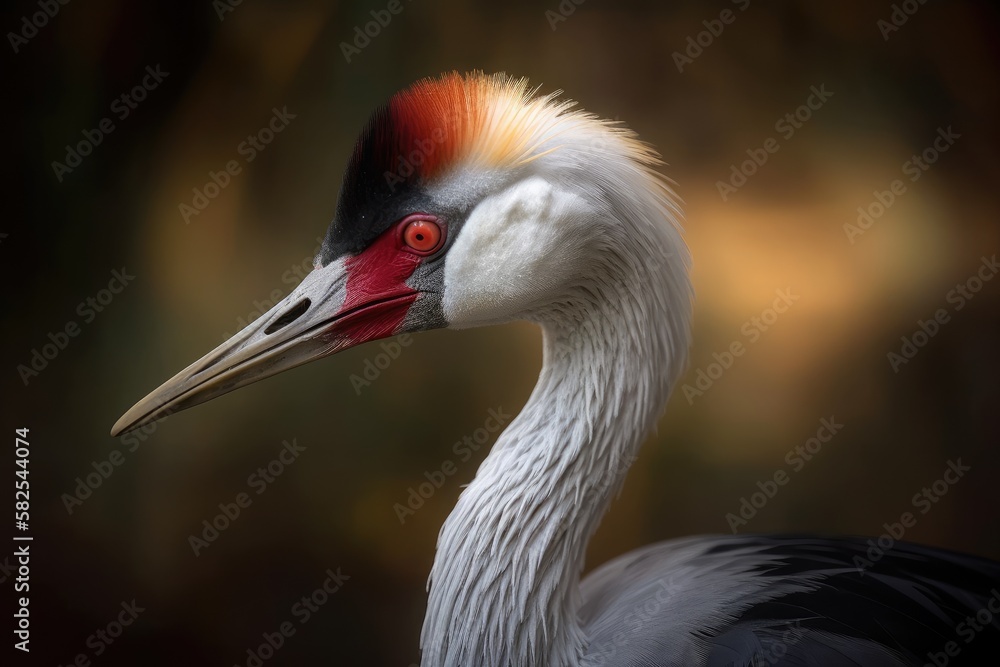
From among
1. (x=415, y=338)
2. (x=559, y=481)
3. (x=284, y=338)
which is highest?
(x=559, y=481)

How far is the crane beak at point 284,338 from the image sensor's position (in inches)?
41.1

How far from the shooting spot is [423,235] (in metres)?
1.02

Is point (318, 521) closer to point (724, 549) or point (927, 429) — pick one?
point (724, 549)

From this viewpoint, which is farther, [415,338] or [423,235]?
[415,338]

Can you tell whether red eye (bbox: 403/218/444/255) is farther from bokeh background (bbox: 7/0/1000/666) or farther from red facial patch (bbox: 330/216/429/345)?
bokeh background (bbox: 7/0/1000/666)

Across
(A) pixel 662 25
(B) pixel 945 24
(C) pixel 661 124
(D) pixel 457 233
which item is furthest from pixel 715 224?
(D) pixel 457 233

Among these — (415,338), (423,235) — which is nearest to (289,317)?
(423,235)

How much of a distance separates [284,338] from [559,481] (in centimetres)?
42

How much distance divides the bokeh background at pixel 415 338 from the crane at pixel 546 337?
42.9 inches

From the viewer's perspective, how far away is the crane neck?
3.35 ft

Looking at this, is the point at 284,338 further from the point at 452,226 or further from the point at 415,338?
the point at 415,338

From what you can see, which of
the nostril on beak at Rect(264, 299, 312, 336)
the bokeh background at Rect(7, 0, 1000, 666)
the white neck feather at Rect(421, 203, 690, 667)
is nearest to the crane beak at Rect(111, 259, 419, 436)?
the nostril on beak at Rect(264, 299, 312, 336)

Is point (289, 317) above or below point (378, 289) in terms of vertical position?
below

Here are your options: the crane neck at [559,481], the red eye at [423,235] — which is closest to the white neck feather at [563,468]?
the crane neck at [559,481]
